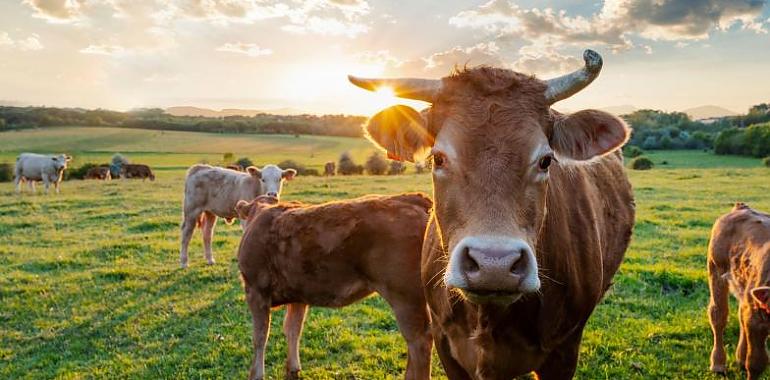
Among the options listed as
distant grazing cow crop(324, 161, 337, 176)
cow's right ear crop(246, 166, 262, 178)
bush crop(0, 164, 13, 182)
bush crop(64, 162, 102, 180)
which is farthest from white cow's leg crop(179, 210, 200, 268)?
→ bush crop(64, 162, 102, 180)

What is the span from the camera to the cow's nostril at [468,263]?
2.49 metres

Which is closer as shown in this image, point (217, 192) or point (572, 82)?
point (572, 82)

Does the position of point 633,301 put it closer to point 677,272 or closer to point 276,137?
point 677,272

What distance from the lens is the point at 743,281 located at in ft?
19.6

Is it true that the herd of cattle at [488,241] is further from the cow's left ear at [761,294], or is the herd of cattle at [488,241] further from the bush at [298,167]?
the bush at [298,167]

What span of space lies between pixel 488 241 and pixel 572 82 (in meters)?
1.16

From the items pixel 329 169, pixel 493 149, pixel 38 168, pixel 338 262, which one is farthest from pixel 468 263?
pixel 329 169

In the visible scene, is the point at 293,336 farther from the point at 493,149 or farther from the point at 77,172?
the point at 77,172

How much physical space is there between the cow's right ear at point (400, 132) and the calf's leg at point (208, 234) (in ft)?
29.6

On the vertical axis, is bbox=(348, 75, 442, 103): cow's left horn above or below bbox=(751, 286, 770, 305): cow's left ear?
above

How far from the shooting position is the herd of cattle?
2.73 m

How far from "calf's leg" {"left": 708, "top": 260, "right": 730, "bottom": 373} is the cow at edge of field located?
27.1 feet

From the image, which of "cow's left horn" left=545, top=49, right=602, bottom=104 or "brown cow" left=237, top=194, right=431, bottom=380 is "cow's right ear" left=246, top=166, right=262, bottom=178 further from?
"cow's left horn" left=545, top=49, right=602, bottom=104

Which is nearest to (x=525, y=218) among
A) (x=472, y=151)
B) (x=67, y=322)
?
(x=472, y=151)
